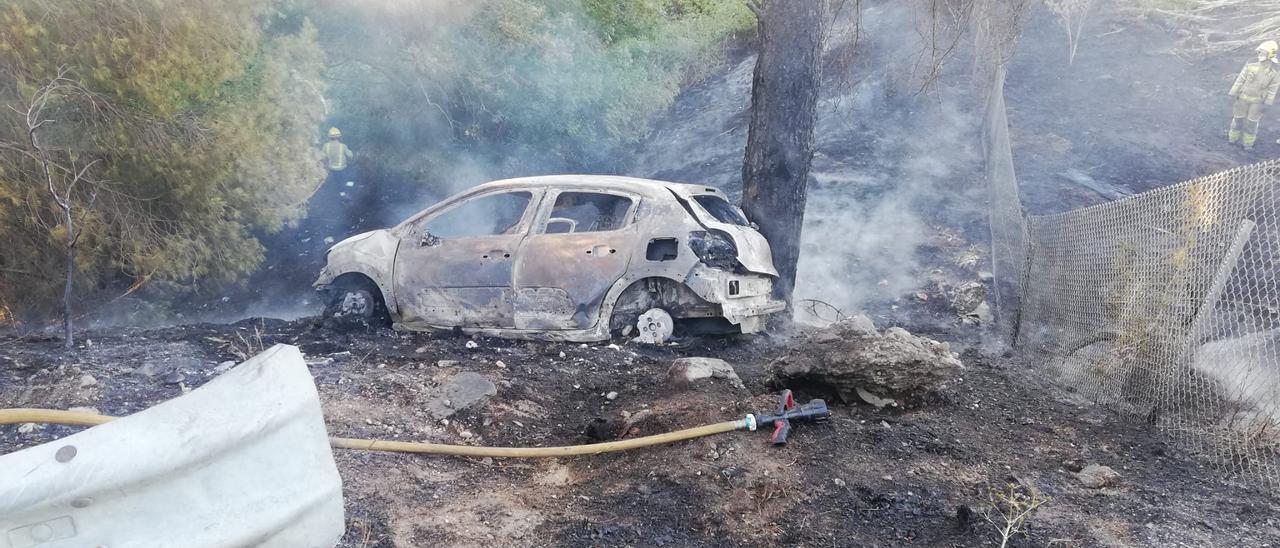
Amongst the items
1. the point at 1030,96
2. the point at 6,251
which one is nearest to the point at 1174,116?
the point at 1030,96

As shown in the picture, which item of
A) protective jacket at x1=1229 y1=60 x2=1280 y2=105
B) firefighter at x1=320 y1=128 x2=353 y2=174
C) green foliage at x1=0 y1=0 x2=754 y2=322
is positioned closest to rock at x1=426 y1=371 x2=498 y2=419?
green foliage at x1=0 y1=0 x2=754 y2=322

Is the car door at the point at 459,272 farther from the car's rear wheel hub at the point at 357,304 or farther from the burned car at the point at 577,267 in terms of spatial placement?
the car's rear wheel hub at the point at 357,304

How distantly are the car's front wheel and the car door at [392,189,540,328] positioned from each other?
1.23 ft

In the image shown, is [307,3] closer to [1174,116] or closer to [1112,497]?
[1112,497]

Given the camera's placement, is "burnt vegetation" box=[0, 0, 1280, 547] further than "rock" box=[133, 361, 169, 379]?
No

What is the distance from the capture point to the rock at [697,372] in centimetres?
552

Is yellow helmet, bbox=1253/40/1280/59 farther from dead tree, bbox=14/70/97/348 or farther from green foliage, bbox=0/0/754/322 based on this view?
dead tree, bbox=14/70/97/348

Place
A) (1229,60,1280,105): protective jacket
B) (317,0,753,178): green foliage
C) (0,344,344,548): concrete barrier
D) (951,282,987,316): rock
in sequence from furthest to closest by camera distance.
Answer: (1229,60,1280,105): protective jacket → (317,0,753,178): green foliage → (951,282,987,316): rock → (0,344,344,548): concrete barrier

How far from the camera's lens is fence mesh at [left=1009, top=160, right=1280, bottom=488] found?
14.7ft

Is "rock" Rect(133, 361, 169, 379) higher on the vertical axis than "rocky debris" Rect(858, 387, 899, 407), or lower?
higher

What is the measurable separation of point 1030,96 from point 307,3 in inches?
528

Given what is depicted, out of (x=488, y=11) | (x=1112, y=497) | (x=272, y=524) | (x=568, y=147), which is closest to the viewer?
(x=272, y=524)

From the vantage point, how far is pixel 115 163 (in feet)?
24.4

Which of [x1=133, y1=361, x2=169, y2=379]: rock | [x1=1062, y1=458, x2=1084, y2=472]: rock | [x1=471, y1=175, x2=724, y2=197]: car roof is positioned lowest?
[x1=1062, y1=458, x2=1084, y2=472]: rock
